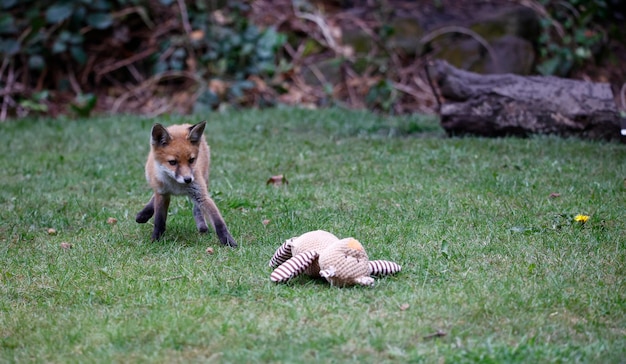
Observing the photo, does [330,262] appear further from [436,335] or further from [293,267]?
[436,335]

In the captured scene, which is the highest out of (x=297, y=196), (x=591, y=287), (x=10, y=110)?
(x=591, y=287)

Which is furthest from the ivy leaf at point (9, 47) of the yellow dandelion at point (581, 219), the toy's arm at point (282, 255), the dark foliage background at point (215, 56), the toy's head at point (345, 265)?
the yellow dandelion at point (581, 219)

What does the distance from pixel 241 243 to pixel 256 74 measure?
304 inches

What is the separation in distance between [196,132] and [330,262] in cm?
175

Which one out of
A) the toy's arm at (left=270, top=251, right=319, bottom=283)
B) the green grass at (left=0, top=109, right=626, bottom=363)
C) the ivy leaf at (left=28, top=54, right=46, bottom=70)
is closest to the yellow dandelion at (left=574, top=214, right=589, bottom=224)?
the green grass at (left=0, top=109, right=626, bottom=363)

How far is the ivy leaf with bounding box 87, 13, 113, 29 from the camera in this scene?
42.6 ft

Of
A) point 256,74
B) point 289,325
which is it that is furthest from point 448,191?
point 256,74

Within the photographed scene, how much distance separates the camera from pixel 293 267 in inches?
183

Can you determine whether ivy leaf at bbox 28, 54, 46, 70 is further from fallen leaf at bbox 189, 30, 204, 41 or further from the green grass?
the green grass

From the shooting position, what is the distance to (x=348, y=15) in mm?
14398

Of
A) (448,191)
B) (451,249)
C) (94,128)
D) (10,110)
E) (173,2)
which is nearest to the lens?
(451,249)

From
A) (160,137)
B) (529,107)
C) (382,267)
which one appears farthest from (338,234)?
(529,107)

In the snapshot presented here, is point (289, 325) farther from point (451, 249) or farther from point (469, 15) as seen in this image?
point (469, 15)

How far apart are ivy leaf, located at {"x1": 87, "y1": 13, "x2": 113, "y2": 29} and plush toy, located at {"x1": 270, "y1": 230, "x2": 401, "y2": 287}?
9.21 meters
